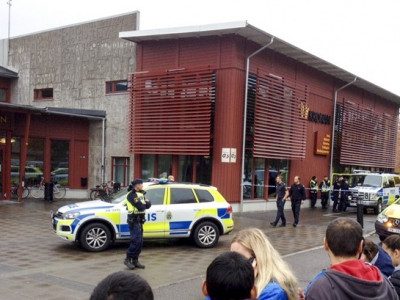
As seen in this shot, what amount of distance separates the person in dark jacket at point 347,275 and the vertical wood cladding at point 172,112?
618 inches

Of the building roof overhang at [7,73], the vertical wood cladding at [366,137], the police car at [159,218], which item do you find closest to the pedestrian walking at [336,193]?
the vertical wood cladding at [366,137]

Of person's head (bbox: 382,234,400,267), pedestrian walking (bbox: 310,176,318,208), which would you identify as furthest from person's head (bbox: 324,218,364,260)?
pedestrian walking (bbox: 310,176,318,208)

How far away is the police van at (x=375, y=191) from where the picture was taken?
21719 mm

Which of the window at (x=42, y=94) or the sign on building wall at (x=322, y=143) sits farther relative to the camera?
the window at (x=42, y=94)

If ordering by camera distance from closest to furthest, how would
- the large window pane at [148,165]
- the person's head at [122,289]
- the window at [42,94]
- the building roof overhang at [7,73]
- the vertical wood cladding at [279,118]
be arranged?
1. the person's head at [122,289]
2. the vertical wood cladding at [279,118]
3. the large window pane at [148,165]
4. the window at [42,94]
5. the building roof overhang at [7,73]

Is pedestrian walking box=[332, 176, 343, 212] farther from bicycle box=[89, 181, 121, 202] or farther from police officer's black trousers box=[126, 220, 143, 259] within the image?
police officer's black trousers box=[126, 220, 143, 259]

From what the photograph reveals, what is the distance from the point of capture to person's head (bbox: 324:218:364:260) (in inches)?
111

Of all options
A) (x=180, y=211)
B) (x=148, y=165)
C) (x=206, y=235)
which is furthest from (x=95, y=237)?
(x=148, y=165)

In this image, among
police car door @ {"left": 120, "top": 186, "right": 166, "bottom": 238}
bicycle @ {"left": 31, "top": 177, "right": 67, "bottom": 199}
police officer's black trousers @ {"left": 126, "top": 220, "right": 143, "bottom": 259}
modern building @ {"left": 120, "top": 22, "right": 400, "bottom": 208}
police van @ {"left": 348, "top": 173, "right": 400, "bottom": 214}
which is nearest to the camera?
police officer's black trousers @ {"left": 126, "top": 220, "right": 143, "bottom": 259}

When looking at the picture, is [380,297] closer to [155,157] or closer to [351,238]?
[351,238]

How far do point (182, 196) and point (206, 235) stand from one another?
3.90 feet

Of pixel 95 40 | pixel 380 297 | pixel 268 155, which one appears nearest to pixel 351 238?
pixel 380 297

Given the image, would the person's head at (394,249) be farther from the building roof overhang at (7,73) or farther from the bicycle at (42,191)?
the building roof overhang at (7,73)

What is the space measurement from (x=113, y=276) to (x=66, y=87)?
2465 centimetres
